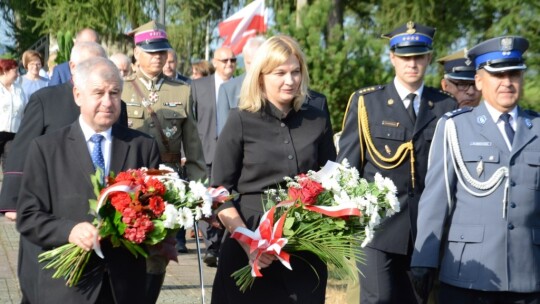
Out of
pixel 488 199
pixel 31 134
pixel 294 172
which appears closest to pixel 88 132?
pixel 294 172

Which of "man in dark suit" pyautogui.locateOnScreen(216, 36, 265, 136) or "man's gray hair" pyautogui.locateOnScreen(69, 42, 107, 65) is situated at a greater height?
"man's gray hair" pyautogui.locateOnScreen(69, 42, 107, 65)

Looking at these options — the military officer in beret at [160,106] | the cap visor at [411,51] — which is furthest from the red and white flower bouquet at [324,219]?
the military officer in beret at [160,106]

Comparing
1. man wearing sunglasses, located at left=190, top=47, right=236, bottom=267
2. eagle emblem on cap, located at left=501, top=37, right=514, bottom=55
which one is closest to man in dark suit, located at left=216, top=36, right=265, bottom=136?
man wearing sunglasses, located at left=190, top=47, right=236, bottom=267

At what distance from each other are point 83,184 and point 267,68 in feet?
3.62

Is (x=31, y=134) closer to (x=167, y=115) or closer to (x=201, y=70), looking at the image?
(x=167, y=115)

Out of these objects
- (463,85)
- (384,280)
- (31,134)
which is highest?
(463,85)

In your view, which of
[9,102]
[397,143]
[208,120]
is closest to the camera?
[397,143]

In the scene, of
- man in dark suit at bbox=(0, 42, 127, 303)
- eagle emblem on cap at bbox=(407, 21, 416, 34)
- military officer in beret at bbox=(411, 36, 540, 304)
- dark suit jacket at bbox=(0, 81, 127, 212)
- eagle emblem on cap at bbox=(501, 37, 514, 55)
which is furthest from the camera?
eagle emblem on cap at bbox=(407, 21, 416, 34)

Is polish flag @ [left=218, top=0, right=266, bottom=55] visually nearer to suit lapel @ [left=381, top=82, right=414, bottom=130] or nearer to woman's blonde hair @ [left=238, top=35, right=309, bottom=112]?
suit lapel @ [left=381, top=82, right=414, bottom=130]

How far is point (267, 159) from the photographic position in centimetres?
527

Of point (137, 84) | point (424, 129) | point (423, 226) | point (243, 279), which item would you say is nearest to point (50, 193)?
point (243, 279)

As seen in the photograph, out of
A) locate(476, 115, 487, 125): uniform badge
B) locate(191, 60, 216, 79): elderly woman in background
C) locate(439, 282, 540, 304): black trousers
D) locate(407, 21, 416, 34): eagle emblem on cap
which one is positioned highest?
locate(407, 21, 416, 34): eagle emblem on cap

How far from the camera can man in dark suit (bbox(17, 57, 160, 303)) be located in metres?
4.74

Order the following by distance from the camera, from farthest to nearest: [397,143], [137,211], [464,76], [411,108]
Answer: [464,76] < [411,108] < [397,143] < [137,211]
